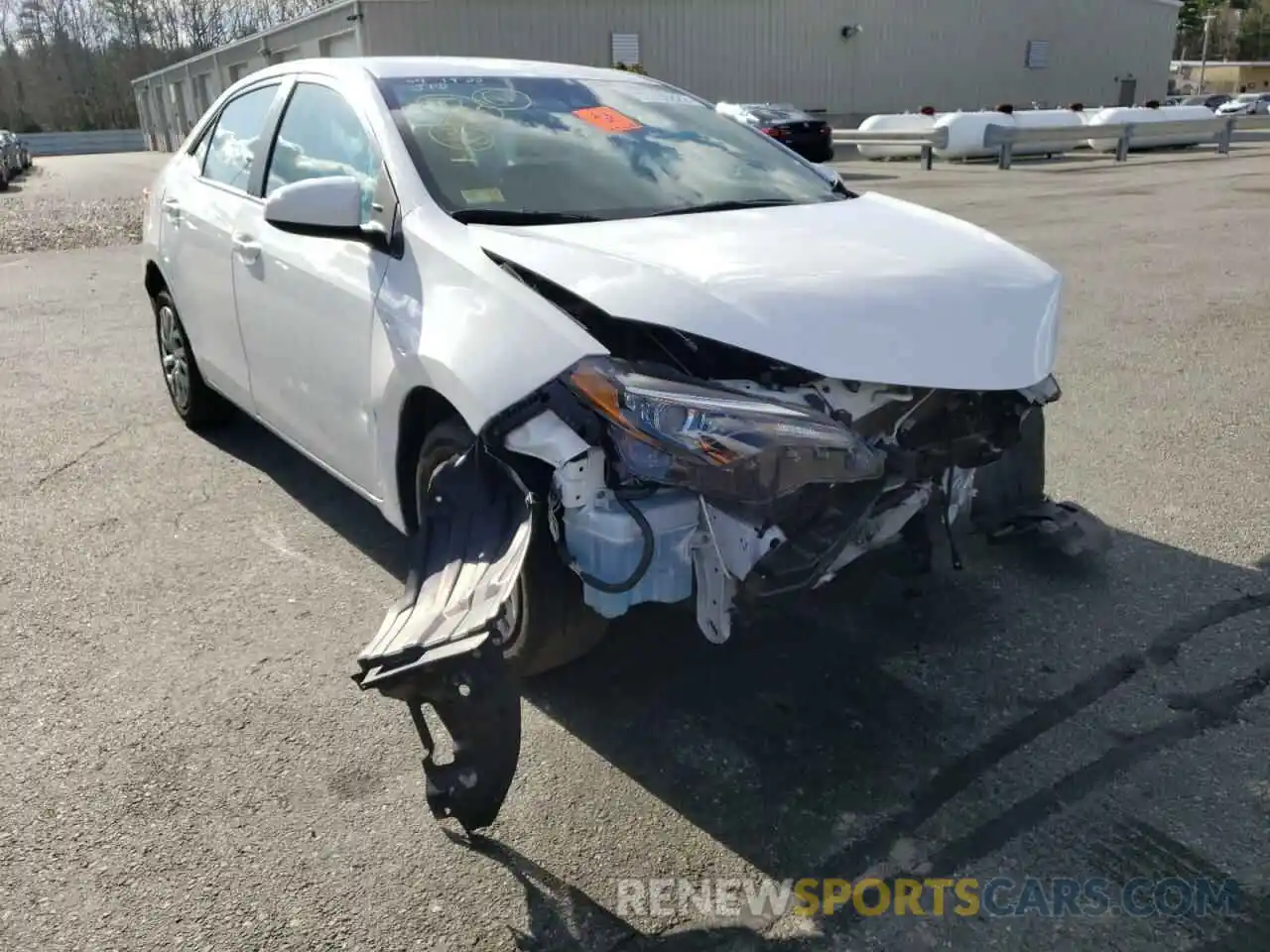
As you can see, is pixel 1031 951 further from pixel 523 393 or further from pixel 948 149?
pixel 948 149

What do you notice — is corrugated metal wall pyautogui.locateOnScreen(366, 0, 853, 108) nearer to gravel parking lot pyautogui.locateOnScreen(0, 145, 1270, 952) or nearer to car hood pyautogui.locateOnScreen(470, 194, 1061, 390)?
gravel parking lot pyautogui.locateOnScreen(0, 145, 1270, 952)

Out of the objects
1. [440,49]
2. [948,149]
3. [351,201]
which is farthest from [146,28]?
[351,201]

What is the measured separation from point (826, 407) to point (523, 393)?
0.77 meters

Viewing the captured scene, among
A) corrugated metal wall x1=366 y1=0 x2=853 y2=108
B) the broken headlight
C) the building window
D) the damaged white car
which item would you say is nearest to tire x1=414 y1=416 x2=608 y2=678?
the damaged white car

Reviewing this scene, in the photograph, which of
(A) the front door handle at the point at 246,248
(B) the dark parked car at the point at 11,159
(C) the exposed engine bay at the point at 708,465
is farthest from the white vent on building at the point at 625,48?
(C) the exposed engine bay at the point at 708,465

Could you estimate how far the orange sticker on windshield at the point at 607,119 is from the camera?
374 centimetres

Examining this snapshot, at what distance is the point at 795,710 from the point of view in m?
3.04

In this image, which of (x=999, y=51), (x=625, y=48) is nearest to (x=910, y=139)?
(x=625, y=48)

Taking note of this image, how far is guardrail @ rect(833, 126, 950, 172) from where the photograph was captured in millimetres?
23328

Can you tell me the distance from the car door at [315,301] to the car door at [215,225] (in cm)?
16

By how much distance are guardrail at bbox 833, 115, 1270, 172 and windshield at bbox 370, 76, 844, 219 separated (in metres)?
20.5

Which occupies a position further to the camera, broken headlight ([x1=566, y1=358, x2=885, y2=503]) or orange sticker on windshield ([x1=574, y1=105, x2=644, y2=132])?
orange sticker on windshield ([x1=574, y1=105, x2=644, y2=132])

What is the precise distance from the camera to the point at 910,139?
2372 centimetres

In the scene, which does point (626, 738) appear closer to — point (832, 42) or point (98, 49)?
point (832, 42)
